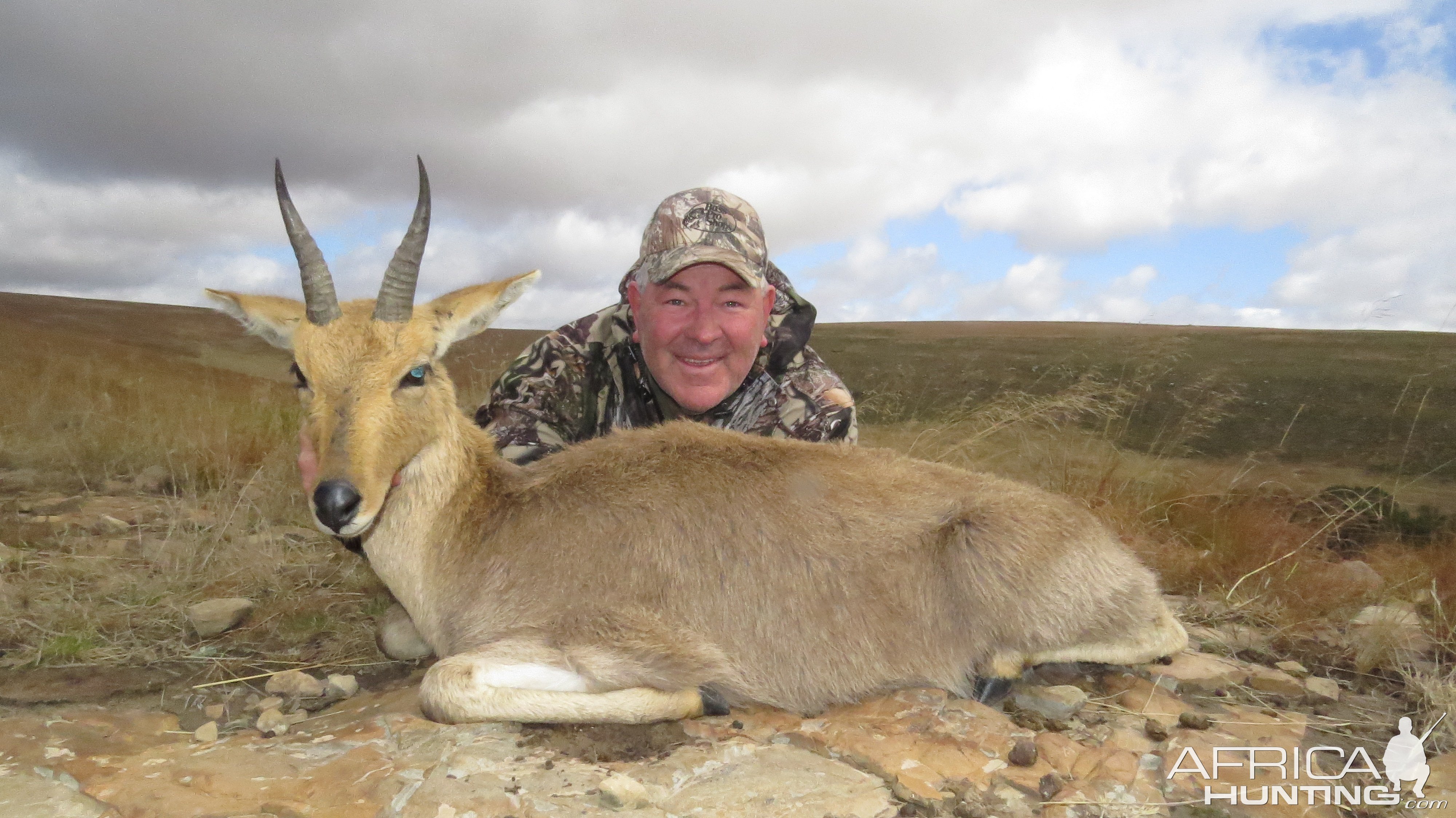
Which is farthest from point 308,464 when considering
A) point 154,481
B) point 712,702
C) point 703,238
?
point 154,481

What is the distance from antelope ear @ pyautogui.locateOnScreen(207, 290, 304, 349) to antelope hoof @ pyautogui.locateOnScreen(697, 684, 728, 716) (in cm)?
294

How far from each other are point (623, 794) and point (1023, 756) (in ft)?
5.68

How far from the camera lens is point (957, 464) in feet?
29.1

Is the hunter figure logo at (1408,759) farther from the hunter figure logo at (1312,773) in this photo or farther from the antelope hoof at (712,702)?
the antelope hoof at (712,702)

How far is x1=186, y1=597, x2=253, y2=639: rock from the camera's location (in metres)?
5.16

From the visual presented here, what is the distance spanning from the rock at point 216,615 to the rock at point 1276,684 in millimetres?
6104

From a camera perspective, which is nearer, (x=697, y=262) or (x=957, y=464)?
(x=697, y=262)

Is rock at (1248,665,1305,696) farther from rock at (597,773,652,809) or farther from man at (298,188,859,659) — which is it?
rock at (597,773,652,809)

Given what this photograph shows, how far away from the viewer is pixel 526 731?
12.0 ft

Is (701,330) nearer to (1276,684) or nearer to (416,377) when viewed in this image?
(416,377)

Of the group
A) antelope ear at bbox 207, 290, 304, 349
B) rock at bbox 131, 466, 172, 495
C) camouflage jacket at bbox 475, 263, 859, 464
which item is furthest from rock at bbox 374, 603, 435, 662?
rock at bbox 131, 466, 172, 495

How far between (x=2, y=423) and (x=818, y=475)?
11.2 metres

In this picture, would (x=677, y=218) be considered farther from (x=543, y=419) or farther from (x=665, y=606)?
(x=665, y=606)

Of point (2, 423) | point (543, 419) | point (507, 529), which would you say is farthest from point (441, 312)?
point (2, 423)
